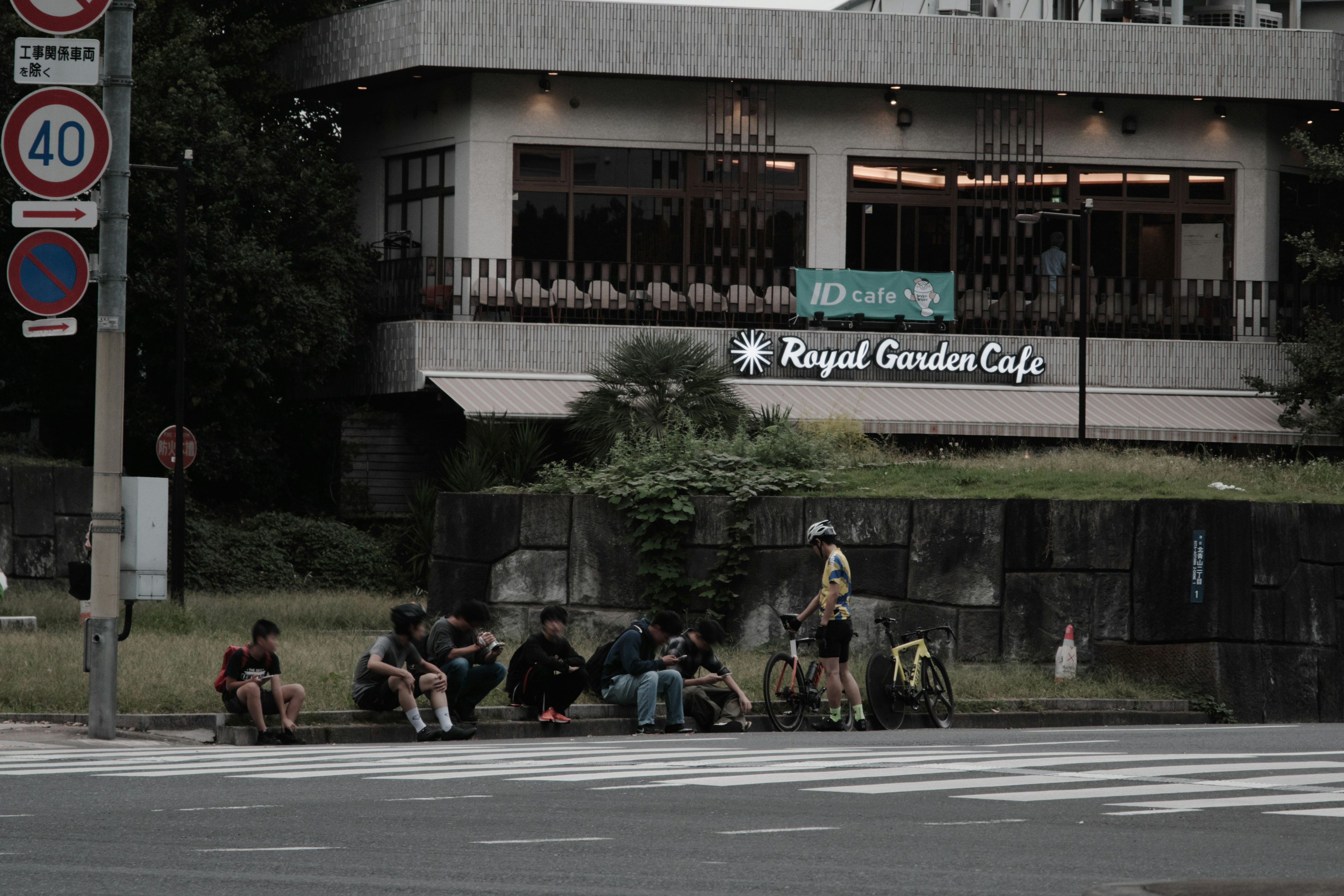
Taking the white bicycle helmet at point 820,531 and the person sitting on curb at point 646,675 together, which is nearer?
the person sitting on curb at point 646,675

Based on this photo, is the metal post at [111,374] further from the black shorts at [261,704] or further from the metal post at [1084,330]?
the metal post at [1084,330]

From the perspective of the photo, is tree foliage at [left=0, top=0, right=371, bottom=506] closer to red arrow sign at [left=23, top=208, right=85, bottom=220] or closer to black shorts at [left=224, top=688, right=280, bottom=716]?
red arrow sign at [left=23, top=208, right=85, bottom=220]

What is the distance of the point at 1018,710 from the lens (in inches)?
723

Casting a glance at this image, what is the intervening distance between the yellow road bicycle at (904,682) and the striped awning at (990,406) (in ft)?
47.1

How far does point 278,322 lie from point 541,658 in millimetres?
17352

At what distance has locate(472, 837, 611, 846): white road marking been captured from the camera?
8398mm

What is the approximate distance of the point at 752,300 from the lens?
33406 millimetres

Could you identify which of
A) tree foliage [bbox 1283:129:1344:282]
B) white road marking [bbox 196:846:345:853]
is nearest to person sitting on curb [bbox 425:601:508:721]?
white road marking [bbox 196:846:345:853]

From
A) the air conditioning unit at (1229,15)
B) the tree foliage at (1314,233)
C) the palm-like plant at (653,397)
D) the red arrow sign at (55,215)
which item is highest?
the air conditioning unit at (1229,15)

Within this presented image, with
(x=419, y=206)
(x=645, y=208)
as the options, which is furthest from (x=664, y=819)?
(x=419, y=206)

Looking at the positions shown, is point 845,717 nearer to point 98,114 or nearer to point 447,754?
point 447,754

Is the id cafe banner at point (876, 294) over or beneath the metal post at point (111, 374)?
over

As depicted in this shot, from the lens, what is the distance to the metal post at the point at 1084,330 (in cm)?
3086

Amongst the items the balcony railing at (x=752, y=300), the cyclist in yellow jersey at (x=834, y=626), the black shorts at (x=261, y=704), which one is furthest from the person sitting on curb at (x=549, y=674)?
the balcony railing at (x=752, y=300)
